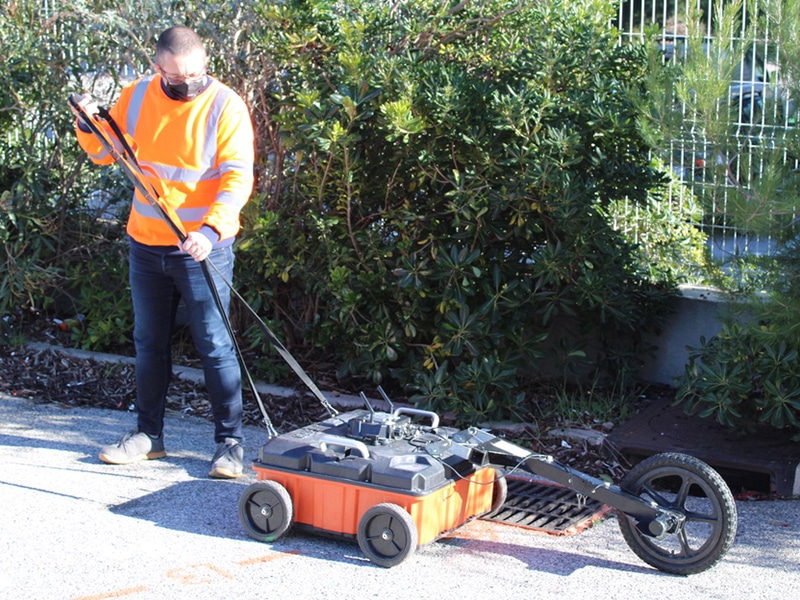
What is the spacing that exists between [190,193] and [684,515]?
267 centimetres

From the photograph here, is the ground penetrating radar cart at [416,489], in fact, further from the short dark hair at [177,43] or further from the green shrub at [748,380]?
the short dark hair at [177,43]

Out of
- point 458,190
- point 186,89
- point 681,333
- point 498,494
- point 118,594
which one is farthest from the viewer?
point 681,333

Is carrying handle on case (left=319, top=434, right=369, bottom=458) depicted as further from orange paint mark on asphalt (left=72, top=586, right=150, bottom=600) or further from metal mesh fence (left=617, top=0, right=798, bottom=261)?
metal mesh fence (left=617, top=0, right=798, bottom=261)

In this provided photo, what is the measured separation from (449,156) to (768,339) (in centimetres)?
197

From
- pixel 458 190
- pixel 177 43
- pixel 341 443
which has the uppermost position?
pixel 177 43

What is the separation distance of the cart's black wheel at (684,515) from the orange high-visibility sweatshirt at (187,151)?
218 cm

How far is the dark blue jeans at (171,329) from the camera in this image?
5.12 metres

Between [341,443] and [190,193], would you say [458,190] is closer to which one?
[190,193]

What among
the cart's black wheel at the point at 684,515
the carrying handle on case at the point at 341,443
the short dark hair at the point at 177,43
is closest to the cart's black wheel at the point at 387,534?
the carrying handle on case at the point at 341,443

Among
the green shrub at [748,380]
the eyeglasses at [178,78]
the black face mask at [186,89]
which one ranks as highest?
the eyeglasses at [178,78]

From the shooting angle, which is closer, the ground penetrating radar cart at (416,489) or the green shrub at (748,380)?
the ground penetrating radar cart at (416,489)

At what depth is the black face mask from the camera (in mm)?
4949

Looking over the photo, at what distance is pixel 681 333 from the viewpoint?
6.51 metres

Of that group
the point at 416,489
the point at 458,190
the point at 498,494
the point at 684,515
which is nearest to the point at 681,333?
the point at 458,190
